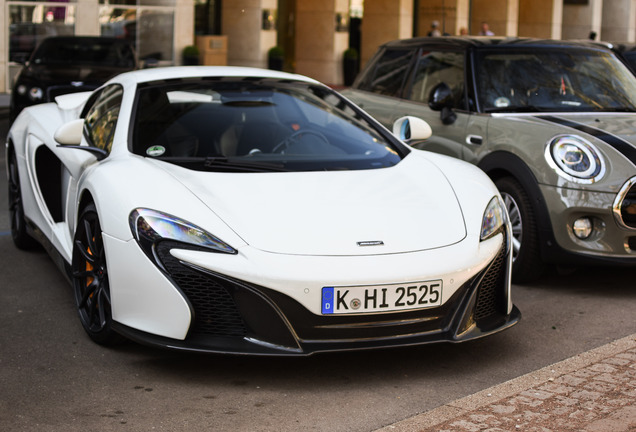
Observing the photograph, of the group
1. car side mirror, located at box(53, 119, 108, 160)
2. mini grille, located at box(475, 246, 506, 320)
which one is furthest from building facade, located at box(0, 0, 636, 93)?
mini grille, located at box(475, 246, 506, 320)

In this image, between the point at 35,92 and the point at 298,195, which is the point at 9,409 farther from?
the point at 35,92

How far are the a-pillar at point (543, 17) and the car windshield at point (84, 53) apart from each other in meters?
25.6

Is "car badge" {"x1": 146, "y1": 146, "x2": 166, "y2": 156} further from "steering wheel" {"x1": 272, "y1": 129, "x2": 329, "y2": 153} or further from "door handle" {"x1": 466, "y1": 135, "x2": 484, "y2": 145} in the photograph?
"door handle" {"x1": 466, "y1": 135, "x2": 484, "y2": 145}

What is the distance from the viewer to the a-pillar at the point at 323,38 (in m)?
31.1

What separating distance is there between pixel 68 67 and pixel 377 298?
12.1 metres

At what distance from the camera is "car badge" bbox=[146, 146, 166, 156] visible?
211 inches

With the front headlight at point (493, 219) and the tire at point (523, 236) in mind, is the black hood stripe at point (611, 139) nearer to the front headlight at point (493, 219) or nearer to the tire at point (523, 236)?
the tire at point (523, 236)

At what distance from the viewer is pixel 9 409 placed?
13.8 feet

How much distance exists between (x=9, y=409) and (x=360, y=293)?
149cm

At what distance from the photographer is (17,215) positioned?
24.2ft

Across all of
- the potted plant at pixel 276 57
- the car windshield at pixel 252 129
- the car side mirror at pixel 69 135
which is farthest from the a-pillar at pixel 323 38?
the car side mirror at pixel 69 135

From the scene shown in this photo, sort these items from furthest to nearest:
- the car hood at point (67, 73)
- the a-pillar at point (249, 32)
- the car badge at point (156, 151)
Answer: the a-pillar at point (249, 32) < the car hood at point (67, 73) < the car badge at point (156, 151)

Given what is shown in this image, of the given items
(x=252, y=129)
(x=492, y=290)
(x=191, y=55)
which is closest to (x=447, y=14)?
(x=191, y=55)

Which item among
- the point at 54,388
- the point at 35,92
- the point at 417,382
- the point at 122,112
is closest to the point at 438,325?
the point at 417,382
